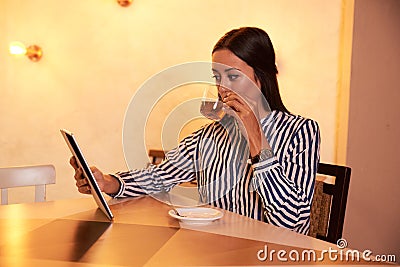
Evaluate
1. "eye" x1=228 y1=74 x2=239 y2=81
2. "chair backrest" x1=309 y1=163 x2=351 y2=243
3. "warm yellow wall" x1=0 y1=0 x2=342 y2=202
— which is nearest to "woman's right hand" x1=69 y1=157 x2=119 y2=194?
"eye" x1=228 y1=74 x2=239 y2=81

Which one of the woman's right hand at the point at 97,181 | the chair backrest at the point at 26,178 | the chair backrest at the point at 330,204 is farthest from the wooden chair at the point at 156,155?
the chair backrest at the point at 330,204

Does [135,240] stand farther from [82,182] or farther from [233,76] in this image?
[233,76]

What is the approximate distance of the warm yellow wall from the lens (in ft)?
8.82

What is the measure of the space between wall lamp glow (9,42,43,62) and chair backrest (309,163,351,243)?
226 centimetres

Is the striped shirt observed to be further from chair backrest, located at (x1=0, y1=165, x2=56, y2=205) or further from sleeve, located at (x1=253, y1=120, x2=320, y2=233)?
chair backrest, located at (x1=0, y1=165, x2=56, y2=205)

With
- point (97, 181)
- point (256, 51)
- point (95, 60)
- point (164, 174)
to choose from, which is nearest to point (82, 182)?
point (97, 181)

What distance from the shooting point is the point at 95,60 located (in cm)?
300

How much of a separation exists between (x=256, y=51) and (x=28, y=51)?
6.99 feet

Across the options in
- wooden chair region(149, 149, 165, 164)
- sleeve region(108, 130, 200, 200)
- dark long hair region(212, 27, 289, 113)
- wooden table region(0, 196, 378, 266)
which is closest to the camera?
wooden table region(0, 196, 378, 266)

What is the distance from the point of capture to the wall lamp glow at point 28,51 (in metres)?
3.03

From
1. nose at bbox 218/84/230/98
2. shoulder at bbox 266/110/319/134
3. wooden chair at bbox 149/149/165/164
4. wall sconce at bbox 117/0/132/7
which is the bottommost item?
wooden chair at bbox 149/149/165/164

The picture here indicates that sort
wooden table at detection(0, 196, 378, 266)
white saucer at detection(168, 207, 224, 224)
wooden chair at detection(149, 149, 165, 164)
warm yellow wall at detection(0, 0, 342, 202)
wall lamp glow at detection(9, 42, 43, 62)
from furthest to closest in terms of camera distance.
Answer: wall lamp glow at detection(9, 42, 43, 62)
wooden chair at detection(149, 149, 165, 164)
warm yellow wall at detection(0, 0, 342, 202)
white saucer at detection(168, 207, 224, 224)
wooden table at detection(0, 196, 378, 266)

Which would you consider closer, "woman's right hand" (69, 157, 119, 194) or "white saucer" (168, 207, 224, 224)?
"white saucer" (168, 207, 224, 224)

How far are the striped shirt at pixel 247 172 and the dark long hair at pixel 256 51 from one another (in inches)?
4.4
